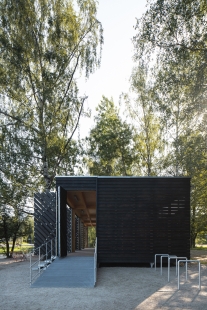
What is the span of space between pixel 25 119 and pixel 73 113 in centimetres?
208

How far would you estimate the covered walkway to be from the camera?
902 cm

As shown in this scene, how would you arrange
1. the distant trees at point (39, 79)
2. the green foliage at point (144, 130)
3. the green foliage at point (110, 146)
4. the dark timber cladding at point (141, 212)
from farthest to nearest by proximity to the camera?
the green foliage at point (110, 146) → the green foliage at point (144, 130) → the distant trees at point (39, 79) → the dark timber cladding at point (141, 212)

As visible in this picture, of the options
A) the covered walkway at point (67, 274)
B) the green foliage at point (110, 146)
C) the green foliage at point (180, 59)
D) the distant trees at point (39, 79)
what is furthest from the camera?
the green foliage at point (110, 146)

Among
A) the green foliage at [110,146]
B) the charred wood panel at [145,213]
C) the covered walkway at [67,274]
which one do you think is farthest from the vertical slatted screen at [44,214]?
the green foliage at [110,146]

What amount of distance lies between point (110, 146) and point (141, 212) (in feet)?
35.5

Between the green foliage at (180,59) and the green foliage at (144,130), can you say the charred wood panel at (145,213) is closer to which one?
the green foliage at (180,59)

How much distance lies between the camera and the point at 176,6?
10625 mm

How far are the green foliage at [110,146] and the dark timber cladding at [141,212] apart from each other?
10.1m

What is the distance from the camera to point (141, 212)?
42.3 feet

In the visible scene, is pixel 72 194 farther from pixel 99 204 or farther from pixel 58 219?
pixel 58 219

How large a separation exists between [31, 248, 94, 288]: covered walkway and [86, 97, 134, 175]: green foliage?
12476 mm

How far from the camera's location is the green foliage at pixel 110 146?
23.2 meters

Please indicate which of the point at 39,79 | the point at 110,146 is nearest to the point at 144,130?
the point at 110,146

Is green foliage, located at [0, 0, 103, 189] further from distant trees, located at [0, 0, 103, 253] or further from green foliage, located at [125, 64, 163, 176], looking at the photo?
green foliage, located at [125, 64, 163, 176]
